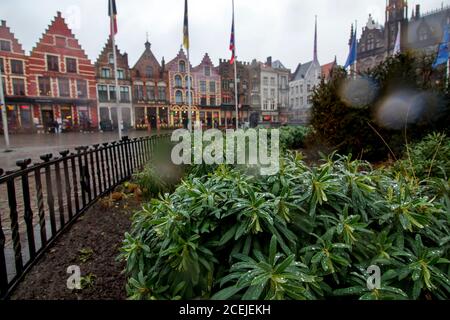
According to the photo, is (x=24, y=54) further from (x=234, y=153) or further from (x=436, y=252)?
(x=436, y=252)

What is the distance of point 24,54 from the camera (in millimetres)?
29906

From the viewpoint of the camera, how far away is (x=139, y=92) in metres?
33.7

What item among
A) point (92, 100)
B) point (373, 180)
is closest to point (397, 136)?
point (373, 180)

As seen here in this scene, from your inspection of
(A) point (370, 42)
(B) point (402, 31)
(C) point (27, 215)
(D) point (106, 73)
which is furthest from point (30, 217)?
(A) point (370, 42)

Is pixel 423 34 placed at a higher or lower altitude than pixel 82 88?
higher

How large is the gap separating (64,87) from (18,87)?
448 centimetres

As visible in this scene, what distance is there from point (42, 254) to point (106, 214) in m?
1.05

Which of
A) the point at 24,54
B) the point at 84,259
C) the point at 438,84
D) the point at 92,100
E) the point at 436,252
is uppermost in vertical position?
the point at 24,54

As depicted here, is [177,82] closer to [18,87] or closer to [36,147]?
[18,87]

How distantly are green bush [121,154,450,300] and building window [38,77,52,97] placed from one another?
36585 mm

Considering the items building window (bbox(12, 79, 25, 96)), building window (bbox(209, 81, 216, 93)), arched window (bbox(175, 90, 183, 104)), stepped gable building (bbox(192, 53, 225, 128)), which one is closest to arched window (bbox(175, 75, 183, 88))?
arched window (bbox(175, 90, 183, 104))

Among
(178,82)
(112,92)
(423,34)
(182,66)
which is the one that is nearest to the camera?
(182,66)

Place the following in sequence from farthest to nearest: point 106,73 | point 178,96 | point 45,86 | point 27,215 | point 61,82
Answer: point 106,73, point 61,82, point 45,86, point 178,96, point 27,215

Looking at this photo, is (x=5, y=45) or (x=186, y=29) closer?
(x=186, y=29)
